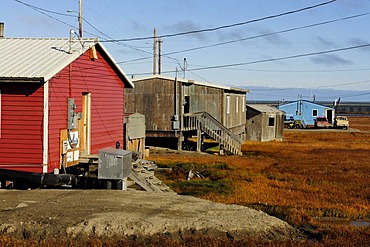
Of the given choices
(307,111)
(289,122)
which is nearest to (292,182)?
(289,122)

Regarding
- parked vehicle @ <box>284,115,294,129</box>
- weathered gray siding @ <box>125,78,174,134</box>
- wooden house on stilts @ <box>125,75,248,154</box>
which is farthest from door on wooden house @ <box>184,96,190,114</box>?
parked vehicle @ <box>284,115,294,129</box>

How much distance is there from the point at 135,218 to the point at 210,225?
1811mm

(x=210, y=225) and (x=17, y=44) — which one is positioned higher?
(x=17, y=44)

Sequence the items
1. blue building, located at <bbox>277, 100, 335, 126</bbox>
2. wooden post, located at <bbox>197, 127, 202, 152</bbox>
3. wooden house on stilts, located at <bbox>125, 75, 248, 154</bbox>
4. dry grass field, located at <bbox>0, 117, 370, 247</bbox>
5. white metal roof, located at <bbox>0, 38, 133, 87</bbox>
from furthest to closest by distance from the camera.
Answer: blue building, located at <bbox>277, 100, 335, 126</bbox>, wooden post, located at <bbox>197, 127, 202, 152</bbox>, wooden house on stilts, located at <bbox>125, 75, 248, 154</bbox>, white metal roof, located at <bbox>0, 38, 133, 87</bbox>, dry grass field, located at <bbox>0, 117, 370, 247</bbox>

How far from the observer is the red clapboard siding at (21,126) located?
17094mm

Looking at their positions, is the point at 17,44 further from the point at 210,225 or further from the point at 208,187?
the point at 210,225

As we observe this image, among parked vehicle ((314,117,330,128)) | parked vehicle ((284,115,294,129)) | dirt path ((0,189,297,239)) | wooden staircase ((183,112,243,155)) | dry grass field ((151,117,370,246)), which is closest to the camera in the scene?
dirt path ((0,189,297,239))

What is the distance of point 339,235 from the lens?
41.9 ft

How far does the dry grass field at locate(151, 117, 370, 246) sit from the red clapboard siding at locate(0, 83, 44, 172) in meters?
5.75

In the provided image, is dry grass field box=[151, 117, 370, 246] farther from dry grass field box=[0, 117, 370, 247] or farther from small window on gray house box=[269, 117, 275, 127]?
small window on gray house box=[269, 117, 275, 127]

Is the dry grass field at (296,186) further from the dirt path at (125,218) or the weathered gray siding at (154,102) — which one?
the weathered gray siding at (154,102)

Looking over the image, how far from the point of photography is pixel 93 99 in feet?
69.5

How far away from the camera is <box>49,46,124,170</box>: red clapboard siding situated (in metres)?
17.8

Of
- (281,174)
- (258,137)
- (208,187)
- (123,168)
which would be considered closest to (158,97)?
(281,174)
